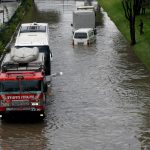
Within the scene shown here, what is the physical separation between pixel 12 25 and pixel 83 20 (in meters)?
7.98

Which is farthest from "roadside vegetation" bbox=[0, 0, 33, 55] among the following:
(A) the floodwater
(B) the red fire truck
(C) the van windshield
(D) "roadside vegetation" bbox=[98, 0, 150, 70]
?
(B) the red fire truck

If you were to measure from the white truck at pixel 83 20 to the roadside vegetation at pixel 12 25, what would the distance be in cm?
651

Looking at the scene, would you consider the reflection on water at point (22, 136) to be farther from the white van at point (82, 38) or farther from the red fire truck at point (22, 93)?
the white van at point (82, 38)

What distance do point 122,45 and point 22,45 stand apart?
636 inches

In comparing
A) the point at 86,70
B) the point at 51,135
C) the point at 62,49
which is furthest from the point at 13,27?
the point at 51,135

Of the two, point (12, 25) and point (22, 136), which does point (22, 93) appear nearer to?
point (22, 136)

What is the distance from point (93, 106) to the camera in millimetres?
31938

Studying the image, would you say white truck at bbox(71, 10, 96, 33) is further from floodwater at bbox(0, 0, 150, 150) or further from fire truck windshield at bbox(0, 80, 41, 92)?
fire truck windshield at bbox(0, 80, 41, 92)

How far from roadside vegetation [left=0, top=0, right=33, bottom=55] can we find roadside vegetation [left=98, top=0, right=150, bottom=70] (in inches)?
430

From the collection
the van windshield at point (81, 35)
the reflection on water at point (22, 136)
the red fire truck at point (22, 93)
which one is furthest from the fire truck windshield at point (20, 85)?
the van windshield at point (81, 35)

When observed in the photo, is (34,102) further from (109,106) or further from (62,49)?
(62,49)

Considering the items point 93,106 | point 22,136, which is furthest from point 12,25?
point 22,136

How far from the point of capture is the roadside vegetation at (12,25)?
51.4 metres

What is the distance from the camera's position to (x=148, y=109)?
3117 cm
